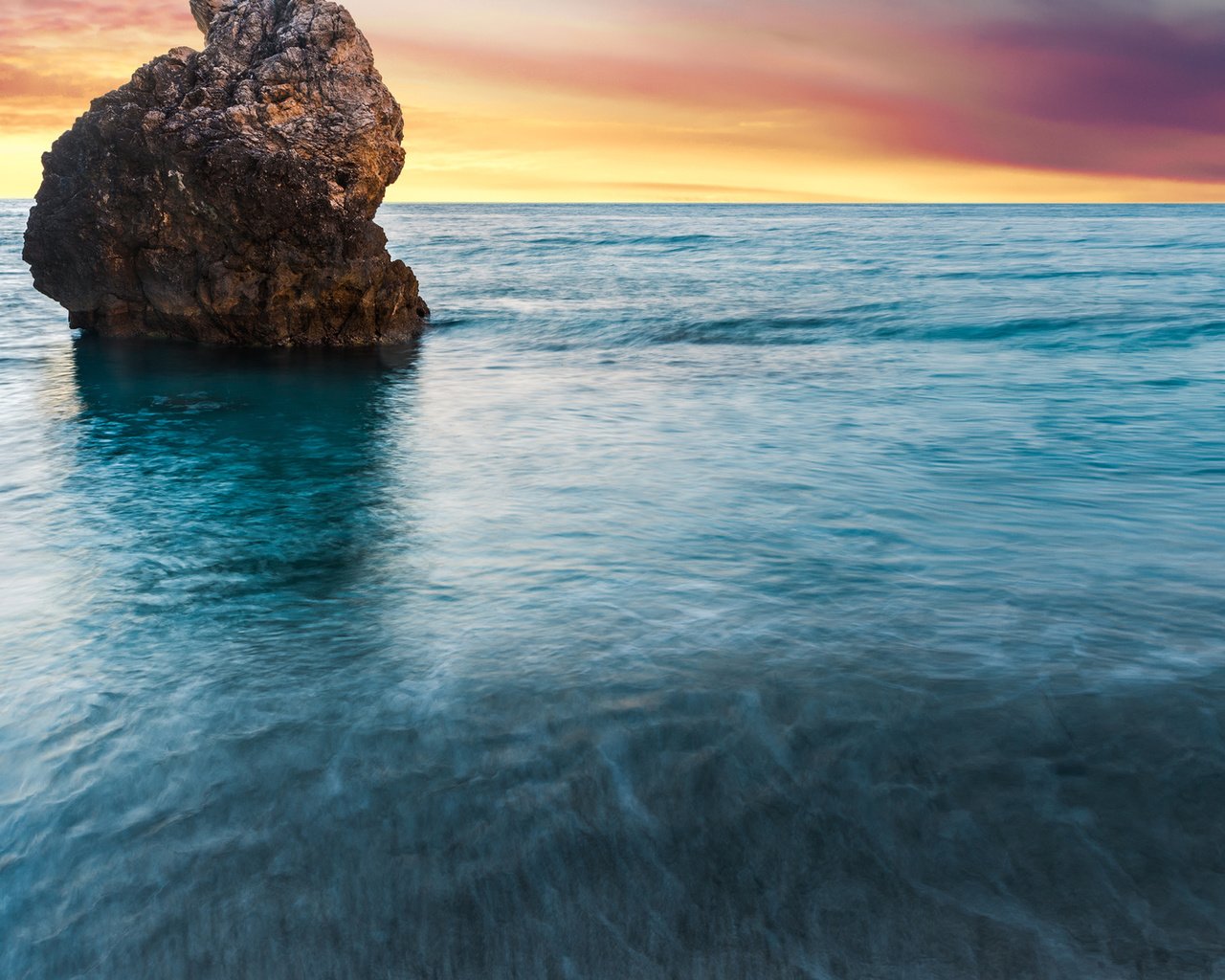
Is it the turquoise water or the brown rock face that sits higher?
the brown rock face

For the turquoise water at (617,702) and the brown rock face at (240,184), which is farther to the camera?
the brown rock face at (240,184)

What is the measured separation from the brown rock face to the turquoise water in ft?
21.0

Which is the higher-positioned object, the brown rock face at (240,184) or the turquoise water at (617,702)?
the brown rock face at (240,184)

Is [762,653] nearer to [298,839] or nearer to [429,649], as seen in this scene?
[429,649]

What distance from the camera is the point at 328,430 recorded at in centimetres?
1160

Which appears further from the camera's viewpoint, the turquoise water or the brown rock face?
the brown rock face

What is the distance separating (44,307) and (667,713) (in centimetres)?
2529

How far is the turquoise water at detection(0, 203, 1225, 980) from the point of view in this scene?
3318mm

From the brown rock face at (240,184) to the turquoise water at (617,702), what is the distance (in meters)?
6.41

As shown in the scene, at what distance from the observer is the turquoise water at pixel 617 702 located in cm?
332

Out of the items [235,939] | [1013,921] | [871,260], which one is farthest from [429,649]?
[871,260]

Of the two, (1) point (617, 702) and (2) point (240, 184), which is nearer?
(1) point (617, 702)

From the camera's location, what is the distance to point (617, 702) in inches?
177

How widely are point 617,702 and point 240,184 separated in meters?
14.3
